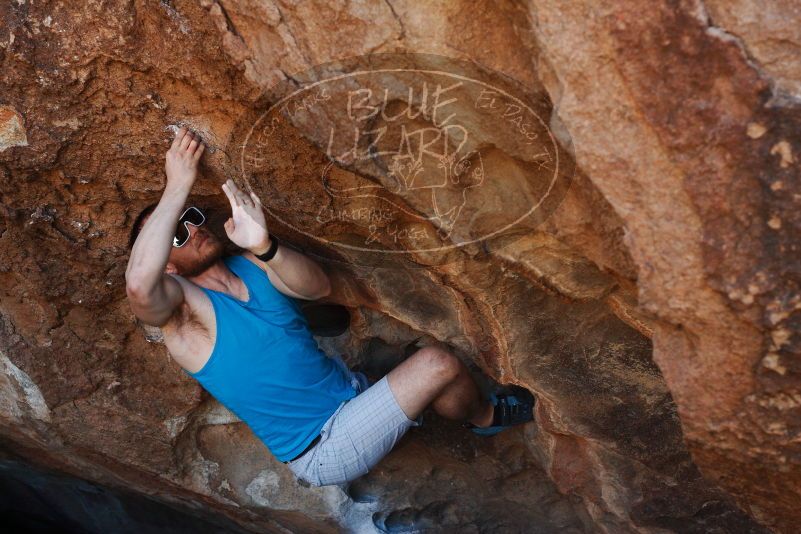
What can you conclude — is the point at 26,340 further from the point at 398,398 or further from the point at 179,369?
the point at 398,398

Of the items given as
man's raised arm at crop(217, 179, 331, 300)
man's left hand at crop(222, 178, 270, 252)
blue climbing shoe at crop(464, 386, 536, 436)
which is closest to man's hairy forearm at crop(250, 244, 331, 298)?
man's raised arm at crop(217, 179, 331, 300)

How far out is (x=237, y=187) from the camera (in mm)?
1871

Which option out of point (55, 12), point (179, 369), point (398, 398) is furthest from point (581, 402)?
point (55, 12)

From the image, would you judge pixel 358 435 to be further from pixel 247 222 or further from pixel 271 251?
pixel 247 222

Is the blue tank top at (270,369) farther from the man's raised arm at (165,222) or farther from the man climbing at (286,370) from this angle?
the man's raised arm at (165,222)

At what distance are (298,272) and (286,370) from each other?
1.07 feet

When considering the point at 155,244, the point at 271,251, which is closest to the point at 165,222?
the point at 155,244

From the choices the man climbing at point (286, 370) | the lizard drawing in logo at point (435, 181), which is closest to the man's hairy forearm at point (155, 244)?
the man climbing at point (286, 370)

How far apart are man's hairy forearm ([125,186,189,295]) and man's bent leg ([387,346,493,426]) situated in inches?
30.2

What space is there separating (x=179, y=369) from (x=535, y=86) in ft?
4.78

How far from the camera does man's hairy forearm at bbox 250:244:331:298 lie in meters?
2.01

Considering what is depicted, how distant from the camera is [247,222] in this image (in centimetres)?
186

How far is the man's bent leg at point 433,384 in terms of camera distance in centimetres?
216

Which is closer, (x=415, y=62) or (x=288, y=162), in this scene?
(x=415, y=62)
